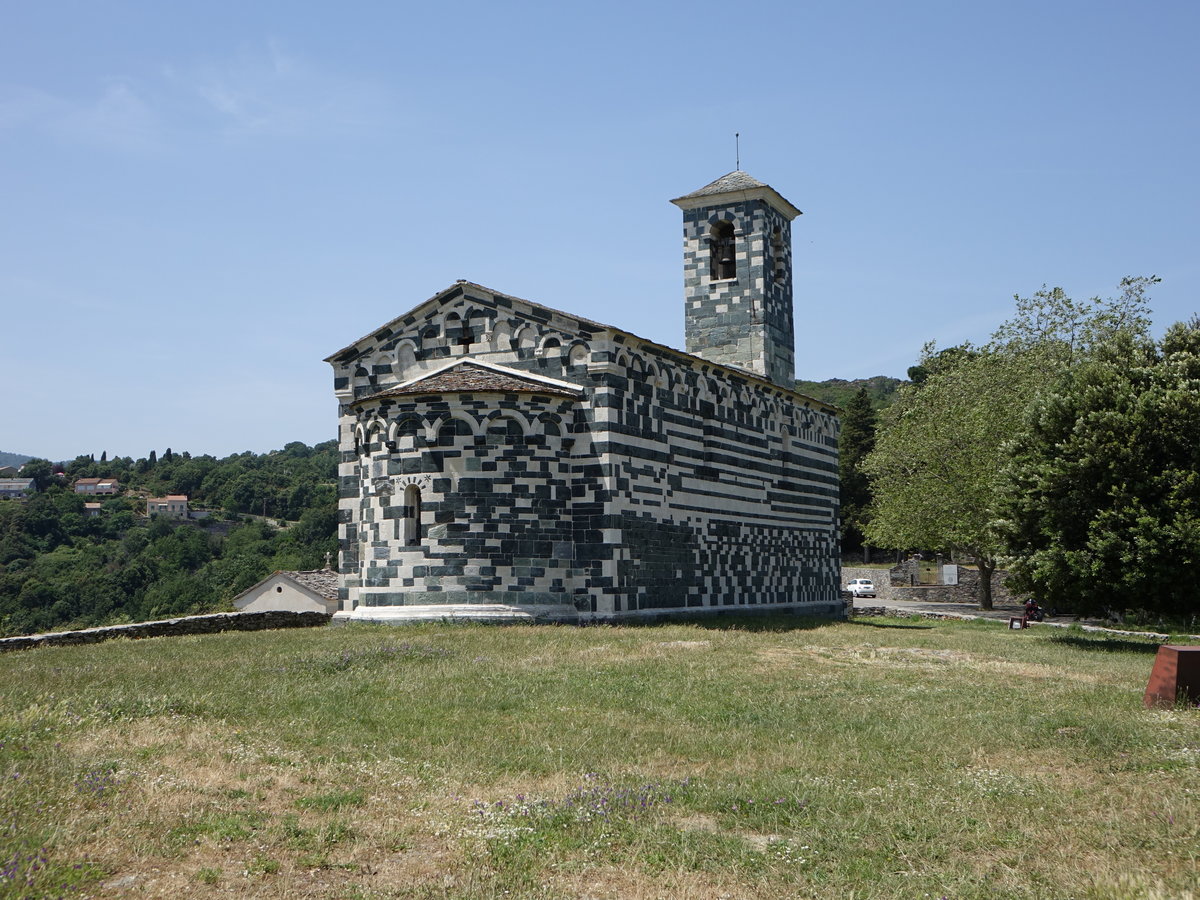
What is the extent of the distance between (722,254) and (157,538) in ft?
243

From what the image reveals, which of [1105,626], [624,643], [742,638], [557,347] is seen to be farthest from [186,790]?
[1105,626]

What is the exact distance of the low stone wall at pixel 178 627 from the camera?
19734 mm

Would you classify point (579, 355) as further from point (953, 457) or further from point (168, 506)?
point (168, 506)

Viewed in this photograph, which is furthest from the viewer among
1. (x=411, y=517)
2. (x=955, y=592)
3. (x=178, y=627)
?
(x=955, y=592)

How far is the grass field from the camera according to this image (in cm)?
669

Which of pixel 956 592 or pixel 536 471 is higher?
pixel 536 471

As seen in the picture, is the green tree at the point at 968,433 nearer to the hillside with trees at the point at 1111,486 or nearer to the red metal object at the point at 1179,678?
the hillside with trees at the point at 1111,486

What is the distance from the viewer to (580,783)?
29.5ft

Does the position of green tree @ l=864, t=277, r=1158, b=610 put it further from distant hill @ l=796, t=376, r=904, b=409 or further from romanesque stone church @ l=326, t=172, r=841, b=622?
distant hill @ l=796, t=376, r=904, b=409

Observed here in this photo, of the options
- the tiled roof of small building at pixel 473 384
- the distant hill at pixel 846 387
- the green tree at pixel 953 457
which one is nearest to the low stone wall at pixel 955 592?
the green tree at pixel 953 457

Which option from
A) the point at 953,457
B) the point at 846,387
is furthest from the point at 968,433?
the point at 846,387

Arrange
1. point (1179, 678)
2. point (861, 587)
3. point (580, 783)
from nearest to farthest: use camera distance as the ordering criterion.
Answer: point (580, 783), point (1179, 678), point (861, 587)

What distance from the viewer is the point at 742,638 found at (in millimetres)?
21297

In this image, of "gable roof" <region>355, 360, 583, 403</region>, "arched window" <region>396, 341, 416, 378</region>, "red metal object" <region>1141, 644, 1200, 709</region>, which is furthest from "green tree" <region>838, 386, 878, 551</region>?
"red metal object" <region>1141, 644, 1200, 709</region>
